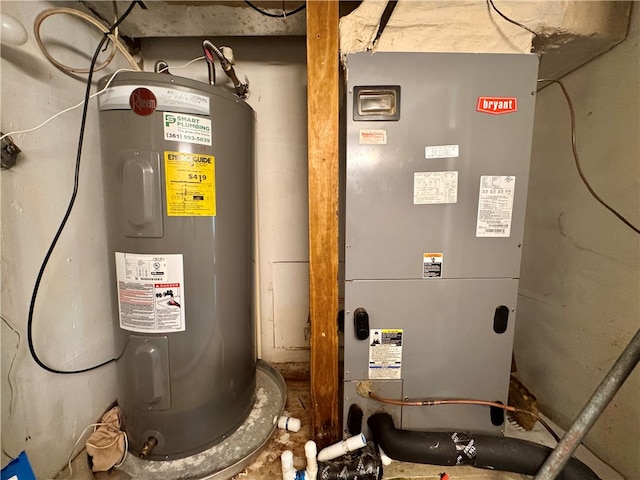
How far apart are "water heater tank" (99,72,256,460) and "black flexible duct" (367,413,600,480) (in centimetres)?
64

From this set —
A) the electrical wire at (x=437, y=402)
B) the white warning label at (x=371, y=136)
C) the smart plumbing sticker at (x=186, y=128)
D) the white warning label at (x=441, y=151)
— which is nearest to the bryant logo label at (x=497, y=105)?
the white warning label at (x=441, y=151)

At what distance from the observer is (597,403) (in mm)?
746

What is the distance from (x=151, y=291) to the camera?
87 cm

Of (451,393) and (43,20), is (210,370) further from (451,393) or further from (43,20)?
(43,20)

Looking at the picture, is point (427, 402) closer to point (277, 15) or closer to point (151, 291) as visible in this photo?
point (151, 291)

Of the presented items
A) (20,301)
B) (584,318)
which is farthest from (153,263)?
(584,318)

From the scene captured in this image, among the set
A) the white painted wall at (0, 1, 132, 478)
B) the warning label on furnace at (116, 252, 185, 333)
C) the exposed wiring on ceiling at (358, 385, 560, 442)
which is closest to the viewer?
the white painted wall at (0, 1, 132, 478)

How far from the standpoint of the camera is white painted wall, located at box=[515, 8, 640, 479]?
0.94 metres

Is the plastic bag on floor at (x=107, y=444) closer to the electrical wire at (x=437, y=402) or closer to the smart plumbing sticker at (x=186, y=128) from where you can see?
the electrical wire at (x=437, y=402)

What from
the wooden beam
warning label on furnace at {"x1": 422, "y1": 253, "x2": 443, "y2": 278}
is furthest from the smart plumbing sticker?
warning label on furnace at {"x1": 422, "y1": 253, "x2": 443, "y2": 278}

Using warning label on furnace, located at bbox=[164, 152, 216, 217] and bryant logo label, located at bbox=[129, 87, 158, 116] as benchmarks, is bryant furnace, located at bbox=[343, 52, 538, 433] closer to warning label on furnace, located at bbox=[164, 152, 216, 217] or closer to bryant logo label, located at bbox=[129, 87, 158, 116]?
warning label on furnace, located at bbox=[164, 152, 216, 217]

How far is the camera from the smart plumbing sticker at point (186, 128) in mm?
829

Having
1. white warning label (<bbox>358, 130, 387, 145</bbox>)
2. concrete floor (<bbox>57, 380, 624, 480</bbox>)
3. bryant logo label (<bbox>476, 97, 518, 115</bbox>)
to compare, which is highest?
bryant logo label (<bbox>476, 97, 518, 115</bbox>)

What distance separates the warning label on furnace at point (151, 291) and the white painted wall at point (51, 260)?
0.22 meters
